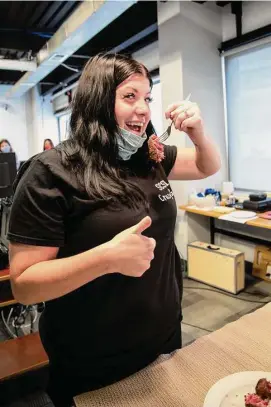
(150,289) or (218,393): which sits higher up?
(150,289)

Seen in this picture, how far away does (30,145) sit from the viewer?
8.04 meters

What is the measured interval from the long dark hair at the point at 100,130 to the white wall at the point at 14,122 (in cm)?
754

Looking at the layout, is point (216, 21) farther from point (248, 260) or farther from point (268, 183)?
point (248, 260)

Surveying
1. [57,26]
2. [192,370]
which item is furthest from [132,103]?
[57,26]

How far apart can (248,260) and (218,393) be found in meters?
3.15

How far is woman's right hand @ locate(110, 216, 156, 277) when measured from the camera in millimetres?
636

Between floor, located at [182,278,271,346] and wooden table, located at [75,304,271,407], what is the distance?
1.58 meters

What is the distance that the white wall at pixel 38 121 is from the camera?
306 inches

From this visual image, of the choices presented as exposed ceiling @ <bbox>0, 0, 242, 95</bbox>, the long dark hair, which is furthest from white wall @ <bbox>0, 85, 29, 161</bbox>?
the long dark hair

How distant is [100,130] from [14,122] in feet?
25.3

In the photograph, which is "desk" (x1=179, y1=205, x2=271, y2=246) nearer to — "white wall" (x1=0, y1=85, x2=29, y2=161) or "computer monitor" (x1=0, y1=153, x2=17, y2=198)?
"computer monitor" (x1=0, y1=153, x2=17, y2=198)

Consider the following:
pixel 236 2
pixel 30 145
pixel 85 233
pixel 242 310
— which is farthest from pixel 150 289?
pixel 30 145

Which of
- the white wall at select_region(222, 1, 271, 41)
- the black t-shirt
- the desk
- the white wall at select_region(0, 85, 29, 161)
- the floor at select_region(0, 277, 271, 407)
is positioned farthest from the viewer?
the white wall at select_region(0, 85, 29, 161)

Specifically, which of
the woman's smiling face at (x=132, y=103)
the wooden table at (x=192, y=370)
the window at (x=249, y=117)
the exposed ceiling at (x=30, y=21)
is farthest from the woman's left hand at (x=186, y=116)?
the exposed ceiling at (x=30, y=21)
